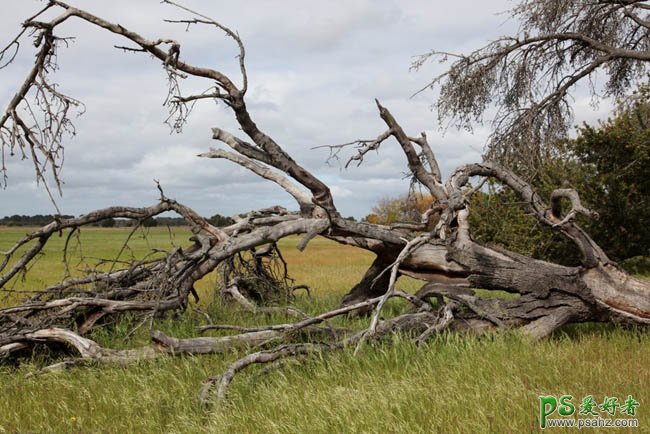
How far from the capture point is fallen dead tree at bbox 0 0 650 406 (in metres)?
6.04

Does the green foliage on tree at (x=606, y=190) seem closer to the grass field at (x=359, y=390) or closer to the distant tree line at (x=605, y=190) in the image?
the distant tree line at (x=605, y=190)

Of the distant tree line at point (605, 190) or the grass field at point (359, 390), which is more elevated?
the distant tree line at point (605, 190)

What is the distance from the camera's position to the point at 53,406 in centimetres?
526

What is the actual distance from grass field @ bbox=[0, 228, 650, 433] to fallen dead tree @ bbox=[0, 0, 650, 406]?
214mm

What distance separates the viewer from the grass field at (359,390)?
421 cm

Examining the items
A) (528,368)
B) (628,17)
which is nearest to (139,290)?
(528,368)

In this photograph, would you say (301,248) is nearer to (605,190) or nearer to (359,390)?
(359,390)

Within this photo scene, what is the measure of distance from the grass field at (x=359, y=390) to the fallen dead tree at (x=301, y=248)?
0.21 m

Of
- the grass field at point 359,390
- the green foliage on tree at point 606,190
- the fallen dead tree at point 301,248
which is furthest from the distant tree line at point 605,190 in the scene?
the grass field at point 359,390

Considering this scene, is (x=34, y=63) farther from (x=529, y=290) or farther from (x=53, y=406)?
(x=529, y=290)

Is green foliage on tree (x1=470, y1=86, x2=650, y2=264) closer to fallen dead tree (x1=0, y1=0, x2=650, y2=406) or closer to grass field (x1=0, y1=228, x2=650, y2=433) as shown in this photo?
fallen dead tree (x1=0, y1=0, x2=650, y2=406)

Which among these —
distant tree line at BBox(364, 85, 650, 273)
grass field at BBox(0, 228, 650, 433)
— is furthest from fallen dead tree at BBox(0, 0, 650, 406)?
distant tree line at BBox(364, 85, 650, 273)

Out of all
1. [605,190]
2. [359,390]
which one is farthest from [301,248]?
[605,190]

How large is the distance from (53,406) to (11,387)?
34.8 inches
